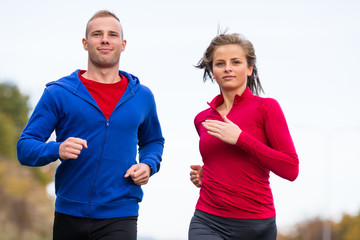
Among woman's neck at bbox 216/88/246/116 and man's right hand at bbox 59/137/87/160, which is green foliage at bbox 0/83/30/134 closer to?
woman's neck at bbox 216/88/246/116

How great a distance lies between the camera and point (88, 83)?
457 centimetres

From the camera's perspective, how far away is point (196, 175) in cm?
476

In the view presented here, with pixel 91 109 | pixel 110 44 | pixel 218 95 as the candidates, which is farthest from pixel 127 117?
pixel 218 95

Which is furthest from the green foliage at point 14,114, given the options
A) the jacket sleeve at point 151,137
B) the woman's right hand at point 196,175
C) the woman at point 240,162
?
the woman at point 240,162

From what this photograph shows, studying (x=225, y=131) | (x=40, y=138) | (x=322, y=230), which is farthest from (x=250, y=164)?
(x=322, y=230)

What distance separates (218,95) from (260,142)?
811mm

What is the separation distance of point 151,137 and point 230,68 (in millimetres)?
897

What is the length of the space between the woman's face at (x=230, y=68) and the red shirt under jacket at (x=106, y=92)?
80cm

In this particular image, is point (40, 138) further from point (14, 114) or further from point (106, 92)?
point (14, 114)

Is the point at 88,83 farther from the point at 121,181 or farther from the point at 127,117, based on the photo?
the point at 121,181

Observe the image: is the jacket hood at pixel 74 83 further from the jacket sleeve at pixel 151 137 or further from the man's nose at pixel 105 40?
the man's nose at pixel 105 40

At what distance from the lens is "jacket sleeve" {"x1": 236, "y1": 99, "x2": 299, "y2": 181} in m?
4.23

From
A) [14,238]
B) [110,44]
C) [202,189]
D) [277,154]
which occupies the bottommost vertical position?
[14,238]

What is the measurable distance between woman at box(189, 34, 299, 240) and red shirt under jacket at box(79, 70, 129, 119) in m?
0.77
